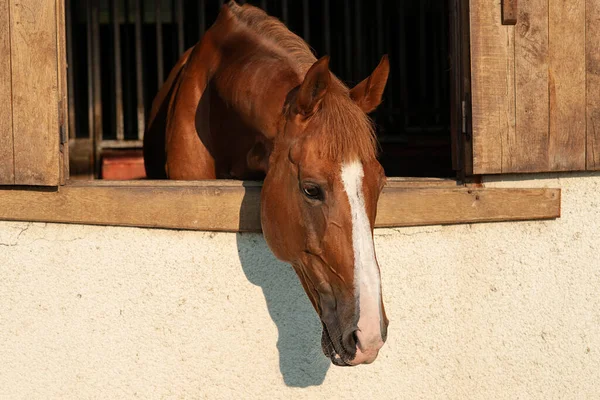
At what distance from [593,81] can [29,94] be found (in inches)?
84.3

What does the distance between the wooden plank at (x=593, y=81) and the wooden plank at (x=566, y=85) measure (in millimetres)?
24

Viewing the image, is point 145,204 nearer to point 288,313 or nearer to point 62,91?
point 62,91

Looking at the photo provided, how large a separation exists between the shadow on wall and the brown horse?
289 mm

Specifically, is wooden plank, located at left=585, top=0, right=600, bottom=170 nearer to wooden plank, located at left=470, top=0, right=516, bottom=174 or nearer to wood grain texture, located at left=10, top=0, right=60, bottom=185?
wooden plank, located at left=470, top=0, right=516, bottom=174

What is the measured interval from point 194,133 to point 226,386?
1.11m

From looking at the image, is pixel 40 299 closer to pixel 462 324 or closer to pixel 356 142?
pixel 356 142

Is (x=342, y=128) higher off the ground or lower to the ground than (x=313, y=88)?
lower

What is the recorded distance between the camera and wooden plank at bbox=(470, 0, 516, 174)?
315 centimetres

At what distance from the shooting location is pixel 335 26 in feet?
21.8

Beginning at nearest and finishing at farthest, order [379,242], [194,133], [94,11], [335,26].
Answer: [379,242] → [194,133] → [94,11] → [335,26]

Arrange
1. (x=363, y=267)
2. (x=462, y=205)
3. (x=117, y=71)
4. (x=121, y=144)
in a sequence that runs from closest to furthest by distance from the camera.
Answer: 1. (x=363, y=267)
2. (x=462, y=205)
3. (x=117, y=71)
4. (x=121, y=144)

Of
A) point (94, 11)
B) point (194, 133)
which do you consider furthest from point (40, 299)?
point (94, 11)

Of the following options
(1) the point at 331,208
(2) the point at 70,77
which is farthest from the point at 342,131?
(2) the point at 70,77

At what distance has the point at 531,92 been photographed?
323 cm
